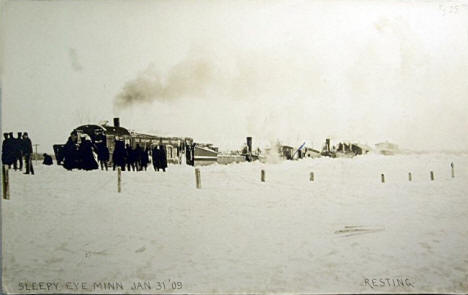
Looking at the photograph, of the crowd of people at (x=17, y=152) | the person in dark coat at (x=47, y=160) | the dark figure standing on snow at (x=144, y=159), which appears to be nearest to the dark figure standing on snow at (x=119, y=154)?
the dark figure standing on snow at (x=144, y=159)

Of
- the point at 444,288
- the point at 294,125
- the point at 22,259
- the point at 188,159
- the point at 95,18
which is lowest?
the point at 444,288

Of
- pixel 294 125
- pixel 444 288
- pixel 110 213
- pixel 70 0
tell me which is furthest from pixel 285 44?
pixel 444 288

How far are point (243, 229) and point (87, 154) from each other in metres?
1.02

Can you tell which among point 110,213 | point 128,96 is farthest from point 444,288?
point 128,96

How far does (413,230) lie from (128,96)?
6.34ft

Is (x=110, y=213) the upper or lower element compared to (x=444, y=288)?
upper

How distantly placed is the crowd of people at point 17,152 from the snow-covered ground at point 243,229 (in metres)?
0.07

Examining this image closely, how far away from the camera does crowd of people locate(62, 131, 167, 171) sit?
2199 mm

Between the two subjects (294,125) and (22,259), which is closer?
(22,259)

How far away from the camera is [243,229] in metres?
2.22

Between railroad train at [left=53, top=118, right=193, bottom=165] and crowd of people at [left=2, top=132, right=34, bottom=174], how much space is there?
155 mm

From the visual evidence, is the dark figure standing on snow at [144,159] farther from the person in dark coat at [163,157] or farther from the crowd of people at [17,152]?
the crowd of people at [17,152]

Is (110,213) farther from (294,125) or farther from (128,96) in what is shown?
(294,125)

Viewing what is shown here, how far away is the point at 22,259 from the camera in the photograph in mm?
2148
